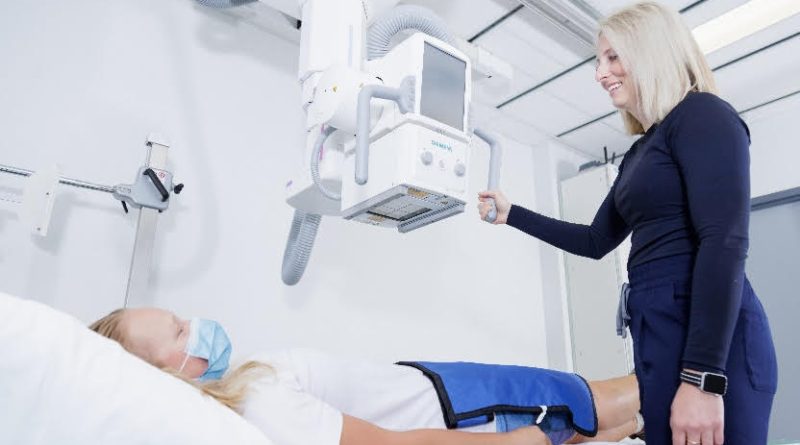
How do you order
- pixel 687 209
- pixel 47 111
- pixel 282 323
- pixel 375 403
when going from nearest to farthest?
pixel 687 209 → pixel 375 403 → pixel 47 111 → pixel 282 323

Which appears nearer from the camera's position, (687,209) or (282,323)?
(687,209)

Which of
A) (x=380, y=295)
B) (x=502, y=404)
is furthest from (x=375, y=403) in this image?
(x=380, y=295)

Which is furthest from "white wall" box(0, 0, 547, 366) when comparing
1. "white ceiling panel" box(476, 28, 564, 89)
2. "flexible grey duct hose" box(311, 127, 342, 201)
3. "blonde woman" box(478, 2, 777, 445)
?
"blonde woman" box(478, 2, 777, 445)

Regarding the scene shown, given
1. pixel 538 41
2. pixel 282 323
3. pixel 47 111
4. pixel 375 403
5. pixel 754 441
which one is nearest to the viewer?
pixel 754 441

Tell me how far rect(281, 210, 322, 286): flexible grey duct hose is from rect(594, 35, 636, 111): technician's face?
0.92 m

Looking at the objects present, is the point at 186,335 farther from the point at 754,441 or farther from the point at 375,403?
the point at 754,441

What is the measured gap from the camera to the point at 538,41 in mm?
2549

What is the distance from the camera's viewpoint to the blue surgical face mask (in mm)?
1212

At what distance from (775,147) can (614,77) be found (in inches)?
111

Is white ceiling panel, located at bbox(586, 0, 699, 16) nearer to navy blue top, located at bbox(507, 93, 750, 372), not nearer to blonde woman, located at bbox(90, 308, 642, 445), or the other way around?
navy blue top, located at bbox(507, 93, 750, 372)

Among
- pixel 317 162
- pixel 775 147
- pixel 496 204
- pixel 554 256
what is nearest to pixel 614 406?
pixel 496 204

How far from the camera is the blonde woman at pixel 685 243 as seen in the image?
32.4 inches

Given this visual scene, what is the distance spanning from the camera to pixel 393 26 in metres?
1.45

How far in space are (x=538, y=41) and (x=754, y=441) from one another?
2.11m
